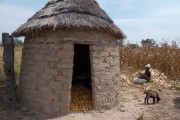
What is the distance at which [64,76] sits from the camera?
6805mm

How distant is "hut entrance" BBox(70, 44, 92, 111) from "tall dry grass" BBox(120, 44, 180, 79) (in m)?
3.27

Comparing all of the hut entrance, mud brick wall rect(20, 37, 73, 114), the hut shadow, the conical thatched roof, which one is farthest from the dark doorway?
the hut shadow

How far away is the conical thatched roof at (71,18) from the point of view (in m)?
6.70

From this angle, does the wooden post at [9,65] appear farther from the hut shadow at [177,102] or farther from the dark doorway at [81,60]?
the hut shadow at [177,102]

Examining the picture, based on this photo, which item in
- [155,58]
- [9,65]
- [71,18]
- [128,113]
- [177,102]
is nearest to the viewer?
[71,18]

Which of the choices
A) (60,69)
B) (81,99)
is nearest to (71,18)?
(60,69)

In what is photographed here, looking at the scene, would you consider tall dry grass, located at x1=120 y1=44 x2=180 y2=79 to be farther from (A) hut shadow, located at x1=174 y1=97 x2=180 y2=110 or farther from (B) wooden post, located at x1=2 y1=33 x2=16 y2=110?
(B) wooden post, located at x1=2 y1=33 x2=16 y2=110

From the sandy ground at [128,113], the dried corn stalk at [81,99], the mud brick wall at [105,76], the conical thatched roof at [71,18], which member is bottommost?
the sandy ground at [128,113]

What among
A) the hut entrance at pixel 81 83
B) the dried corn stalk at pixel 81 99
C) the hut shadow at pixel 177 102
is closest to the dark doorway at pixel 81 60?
the hut entrance at pixel 81 83

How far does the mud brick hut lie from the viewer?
6.80 metres

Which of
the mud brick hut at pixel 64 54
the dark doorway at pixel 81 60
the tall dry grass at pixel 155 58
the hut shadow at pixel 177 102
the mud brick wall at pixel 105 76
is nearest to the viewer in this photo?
the mud brick hut at pixel 64 54

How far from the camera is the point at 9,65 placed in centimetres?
752

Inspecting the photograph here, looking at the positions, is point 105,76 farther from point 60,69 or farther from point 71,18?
point 71,18

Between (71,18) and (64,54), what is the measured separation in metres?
0.85
